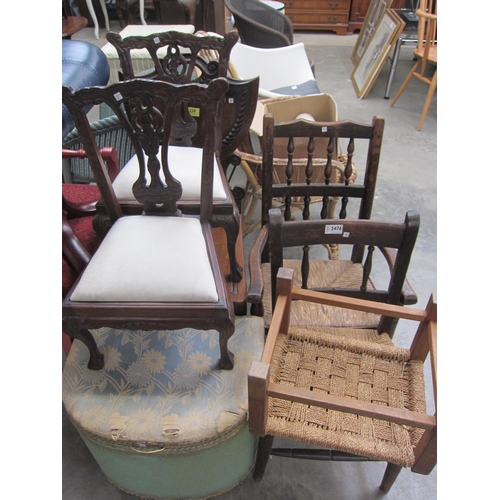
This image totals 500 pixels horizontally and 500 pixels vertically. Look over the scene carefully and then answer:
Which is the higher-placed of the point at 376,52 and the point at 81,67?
the point at 376,52

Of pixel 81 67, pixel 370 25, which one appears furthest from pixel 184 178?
pixel 370 25

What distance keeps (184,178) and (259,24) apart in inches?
98.5

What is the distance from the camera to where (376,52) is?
3744mm

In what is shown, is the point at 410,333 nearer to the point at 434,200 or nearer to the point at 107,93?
the point at 434,200

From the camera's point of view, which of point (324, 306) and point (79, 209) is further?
point (79, 209)

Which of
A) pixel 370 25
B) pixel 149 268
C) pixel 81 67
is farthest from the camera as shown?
pixel 370 25

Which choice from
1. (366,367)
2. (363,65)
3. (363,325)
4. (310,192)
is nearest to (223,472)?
(366,367)

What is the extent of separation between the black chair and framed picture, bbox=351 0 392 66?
113cm

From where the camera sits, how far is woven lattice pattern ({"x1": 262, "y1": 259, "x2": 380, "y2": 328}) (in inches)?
49.5

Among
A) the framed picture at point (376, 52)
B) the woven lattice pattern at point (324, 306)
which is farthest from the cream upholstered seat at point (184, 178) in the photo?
the framed picture at point (376, 52)

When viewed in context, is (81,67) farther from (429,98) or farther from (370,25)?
(370,25)

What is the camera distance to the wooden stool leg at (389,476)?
1.10m

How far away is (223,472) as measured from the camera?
1.09m

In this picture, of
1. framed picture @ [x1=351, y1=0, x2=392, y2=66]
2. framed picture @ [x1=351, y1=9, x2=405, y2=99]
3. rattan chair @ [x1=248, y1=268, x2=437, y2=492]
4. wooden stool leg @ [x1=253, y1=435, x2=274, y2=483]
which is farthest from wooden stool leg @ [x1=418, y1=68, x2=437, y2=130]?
wooden stool leg @ [x1=253, y1=435, x2=274, y2=483]
